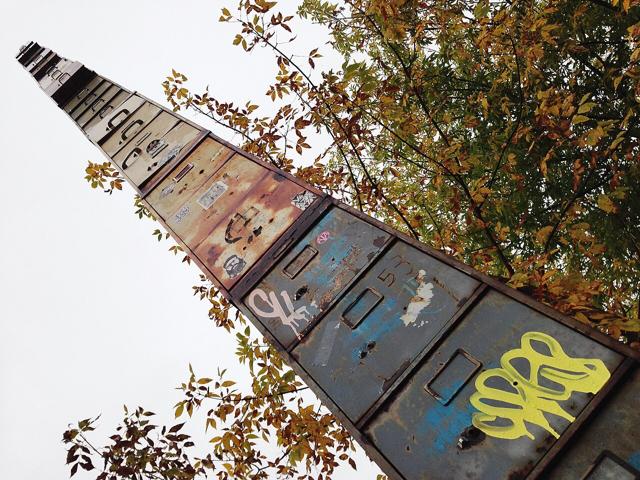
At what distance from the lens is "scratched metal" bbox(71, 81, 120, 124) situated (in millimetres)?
7980

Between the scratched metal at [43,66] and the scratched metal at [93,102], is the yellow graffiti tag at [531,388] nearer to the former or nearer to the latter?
the scratched metal at [93,102]

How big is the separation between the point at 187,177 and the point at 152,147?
1.24 meters

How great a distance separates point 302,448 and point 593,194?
4.43m

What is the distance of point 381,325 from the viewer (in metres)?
2.76

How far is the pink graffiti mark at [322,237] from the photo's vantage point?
135 inches

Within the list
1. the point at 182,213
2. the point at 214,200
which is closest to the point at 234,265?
the point at 214,200

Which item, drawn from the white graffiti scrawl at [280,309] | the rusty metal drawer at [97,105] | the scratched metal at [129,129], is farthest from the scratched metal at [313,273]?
the rusty metal drawer at [97,105]

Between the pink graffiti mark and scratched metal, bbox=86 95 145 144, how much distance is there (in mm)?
4790

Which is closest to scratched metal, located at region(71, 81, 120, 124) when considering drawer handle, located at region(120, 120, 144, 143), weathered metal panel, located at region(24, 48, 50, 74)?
drawer handle, located at region(120, 120, 144, 143)

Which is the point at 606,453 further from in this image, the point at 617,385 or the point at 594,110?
the point at 594,110

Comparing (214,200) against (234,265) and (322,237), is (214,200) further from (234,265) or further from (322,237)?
(322,237)

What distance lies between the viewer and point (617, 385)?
1932 mm

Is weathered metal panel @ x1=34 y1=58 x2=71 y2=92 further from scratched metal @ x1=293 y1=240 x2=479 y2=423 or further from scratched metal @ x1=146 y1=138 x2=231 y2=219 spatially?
scratched metal @ x1=293 y1=240 x2=479 y2=423

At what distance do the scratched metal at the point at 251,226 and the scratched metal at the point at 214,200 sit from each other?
7 cm
